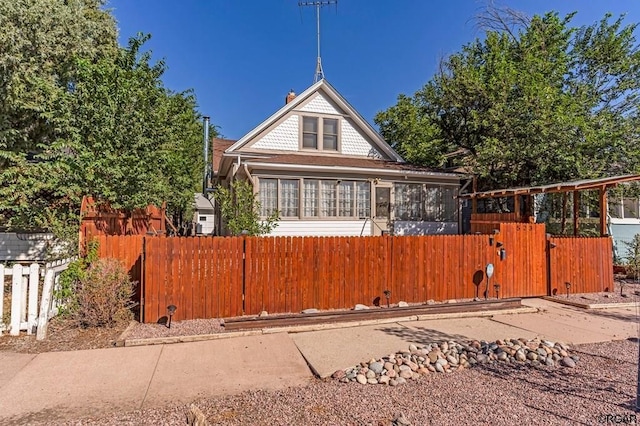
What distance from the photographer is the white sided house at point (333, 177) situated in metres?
13.0

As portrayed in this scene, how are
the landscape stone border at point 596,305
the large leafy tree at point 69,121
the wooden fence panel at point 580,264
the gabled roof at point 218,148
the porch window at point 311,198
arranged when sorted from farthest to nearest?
the gabled roof at point 218,148
the porch window at point 311,198
the wooden fence panel at point 580,264
the large leafy tree at point 69,121
the landscape stone border at point 596,305

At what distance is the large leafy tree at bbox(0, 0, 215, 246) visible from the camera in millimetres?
8836

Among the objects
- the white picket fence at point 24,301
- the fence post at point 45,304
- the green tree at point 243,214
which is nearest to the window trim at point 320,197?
the green tree at point 243,214

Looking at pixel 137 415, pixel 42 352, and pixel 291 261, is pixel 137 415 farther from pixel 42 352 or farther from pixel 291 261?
pixel 291 261

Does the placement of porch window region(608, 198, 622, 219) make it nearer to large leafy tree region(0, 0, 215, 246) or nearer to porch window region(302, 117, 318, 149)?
porch window region(302, 117, 318, 149)

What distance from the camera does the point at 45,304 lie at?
5789 millimetres

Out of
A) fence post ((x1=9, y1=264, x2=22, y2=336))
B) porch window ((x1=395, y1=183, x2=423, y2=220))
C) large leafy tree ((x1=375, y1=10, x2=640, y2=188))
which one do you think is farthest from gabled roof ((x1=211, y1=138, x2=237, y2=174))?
fence post ((x1=9, y1=264, x2=22, y2=336))

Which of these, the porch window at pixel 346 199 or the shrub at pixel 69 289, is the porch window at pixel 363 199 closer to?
the porch window at pixel 346 199

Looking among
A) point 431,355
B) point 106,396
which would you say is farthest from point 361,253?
point 106,396

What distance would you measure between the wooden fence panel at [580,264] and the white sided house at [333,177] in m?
5.55

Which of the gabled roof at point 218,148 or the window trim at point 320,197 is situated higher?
the gabled roof at point 218,148

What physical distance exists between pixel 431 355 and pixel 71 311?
571 cm

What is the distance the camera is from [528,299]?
361 inches

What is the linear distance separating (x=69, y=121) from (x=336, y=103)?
31.7 ft
